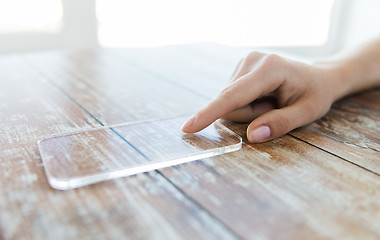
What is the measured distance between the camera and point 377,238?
350 mm

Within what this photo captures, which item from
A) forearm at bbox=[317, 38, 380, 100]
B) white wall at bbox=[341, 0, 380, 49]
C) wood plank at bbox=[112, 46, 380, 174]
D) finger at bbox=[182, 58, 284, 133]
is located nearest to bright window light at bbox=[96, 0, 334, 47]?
white wall at bbox=[341, 0, 380, 49]

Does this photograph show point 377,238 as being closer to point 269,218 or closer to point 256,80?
point 269,218

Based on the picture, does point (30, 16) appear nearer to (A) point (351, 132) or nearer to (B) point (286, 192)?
(A) point (351, 132)

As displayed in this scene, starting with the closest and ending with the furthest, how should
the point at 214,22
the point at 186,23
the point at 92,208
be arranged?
the point at 92,208 < the point at 186,23 < the point at 214,22

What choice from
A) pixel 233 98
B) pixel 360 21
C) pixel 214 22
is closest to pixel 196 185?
pixel 233 98

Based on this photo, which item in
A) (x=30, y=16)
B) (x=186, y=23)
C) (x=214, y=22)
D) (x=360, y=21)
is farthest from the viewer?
(x=360, y=21)

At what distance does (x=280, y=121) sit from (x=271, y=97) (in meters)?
0.10

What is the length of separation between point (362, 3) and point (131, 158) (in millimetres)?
3945

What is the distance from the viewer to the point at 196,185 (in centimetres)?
43

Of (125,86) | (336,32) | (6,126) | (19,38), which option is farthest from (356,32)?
(6,126)

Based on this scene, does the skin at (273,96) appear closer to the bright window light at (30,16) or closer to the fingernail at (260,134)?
the fingernail at (260,134)

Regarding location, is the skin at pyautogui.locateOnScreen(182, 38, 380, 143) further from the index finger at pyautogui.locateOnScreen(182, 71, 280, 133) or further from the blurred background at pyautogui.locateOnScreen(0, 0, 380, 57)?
the blurred background at pyautogui.locateOnScreen(0, 0, 380, 57)

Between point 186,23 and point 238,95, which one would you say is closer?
point 238,95

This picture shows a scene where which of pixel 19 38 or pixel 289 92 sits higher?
pixel 289 92
